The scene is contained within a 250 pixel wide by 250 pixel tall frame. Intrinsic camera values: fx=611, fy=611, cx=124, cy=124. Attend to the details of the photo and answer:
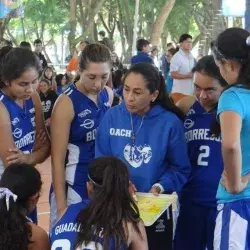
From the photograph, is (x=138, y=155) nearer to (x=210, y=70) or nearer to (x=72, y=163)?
(x=72, y=163)

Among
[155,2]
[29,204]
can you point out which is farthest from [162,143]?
[155,2]

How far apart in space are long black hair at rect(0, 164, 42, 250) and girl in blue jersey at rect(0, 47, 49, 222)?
29 centimetres

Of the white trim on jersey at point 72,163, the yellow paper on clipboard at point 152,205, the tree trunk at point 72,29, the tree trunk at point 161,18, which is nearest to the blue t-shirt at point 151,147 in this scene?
the yellow paper on clipboard at point 152,205

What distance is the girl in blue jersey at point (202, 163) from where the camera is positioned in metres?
3.54

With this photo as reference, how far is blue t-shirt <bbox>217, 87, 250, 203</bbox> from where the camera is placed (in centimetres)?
282

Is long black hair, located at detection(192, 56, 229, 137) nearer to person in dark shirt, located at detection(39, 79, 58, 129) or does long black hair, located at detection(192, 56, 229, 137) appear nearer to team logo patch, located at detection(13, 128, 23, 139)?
team logo patch, located at detection(13, 128, 23, 139)

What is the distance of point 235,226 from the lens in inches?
117

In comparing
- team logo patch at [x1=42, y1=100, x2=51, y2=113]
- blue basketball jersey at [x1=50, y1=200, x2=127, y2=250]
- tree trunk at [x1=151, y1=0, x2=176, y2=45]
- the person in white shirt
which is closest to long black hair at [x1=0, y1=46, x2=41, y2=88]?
blue basketball jersey at [x1=50, y1=200, x2=127, y2=250]

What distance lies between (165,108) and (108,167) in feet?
2.43

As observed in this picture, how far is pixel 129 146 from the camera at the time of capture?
3465 millimetres

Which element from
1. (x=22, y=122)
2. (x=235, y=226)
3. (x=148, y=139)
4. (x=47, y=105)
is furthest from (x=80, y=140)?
(x=47, y=105)

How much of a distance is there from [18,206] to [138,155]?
2.45ft

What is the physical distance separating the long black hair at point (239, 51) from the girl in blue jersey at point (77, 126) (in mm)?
942

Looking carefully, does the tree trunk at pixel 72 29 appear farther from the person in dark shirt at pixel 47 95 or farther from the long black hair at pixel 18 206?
the long black hair at pixel 18 206
